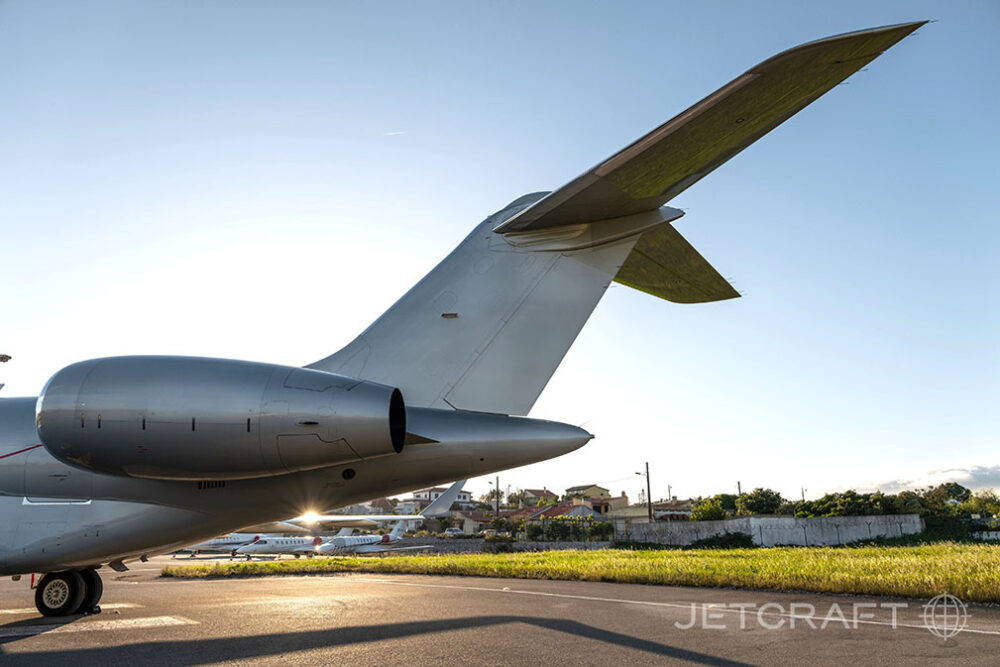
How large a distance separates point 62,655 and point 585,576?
9.56 meters

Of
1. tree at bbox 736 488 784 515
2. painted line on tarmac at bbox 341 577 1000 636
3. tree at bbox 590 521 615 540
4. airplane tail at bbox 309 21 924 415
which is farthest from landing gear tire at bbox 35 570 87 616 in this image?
tree at bbox 736 488 784 515

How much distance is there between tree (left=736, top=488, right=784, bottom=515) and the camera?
168ft

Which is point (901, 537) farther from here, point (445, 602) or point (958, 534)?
point (445, 602)

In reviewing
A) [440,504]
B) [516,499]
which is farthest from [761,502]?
[516,499]

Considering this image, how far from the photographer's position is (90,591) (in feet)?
29.6

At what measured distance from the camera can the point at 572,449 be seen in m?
5.76

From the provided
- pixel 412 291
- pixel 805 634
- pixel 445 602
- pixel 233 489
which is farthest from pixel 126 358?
pixel 805 634

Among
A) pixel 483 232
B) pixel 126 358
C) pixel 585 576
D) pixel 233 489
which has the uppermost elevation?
pixel 483 232

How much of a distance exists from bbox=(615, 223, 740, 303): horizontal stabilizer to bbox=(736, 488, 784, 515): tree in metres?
49.4

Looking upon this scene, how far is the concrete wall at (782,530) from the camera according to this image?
29047 mm

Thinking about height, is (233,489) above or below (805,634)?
above

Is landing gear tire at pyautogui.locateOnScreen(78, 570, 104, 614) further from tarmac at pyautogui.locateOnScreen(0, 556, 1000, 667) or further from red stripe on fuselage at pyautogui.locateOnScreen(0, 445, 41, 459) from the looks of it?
red stripe on fuselage at pyautogui.locateOnScreen(0, 445, 41, 459)

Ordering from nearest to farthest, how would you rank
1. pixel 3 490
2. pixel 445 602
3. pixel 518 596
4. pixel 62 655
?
pixel 62 655 < pixel 3 490 < pixel 445 602 < pixel 518 596

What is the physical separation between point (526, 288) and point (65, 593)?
26.2ft
